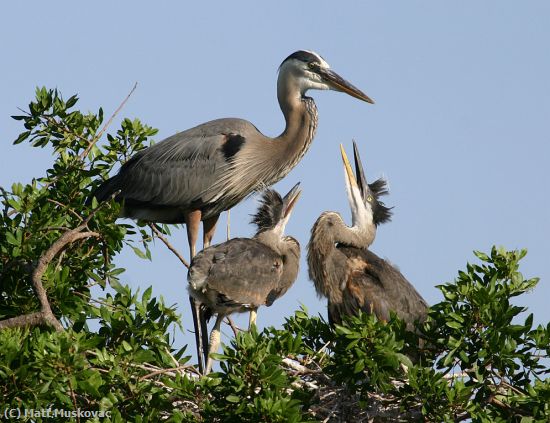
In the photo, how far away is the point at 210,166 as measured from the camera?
962cm

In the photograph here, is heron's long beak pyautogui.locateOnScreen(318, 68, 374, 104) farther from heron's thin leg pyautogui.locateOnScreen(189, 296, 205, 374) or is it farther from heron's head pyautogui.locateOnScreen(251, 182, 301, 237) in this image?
heron's thin leg pyautogui.locateOnScreen(189, 296, 205, 374)

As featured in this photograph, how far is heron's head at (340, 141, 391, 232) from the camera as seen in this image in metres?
8.94

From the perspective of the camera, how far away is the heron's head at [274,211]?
350 inches

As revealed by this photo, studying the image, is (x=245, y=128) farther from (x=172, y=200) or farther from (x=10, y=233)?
(x=10, y=233)

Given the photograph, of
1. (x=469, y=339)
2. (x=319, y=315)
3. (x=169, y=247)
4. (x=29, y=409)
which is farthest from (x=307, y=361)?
(x=169, y=247)

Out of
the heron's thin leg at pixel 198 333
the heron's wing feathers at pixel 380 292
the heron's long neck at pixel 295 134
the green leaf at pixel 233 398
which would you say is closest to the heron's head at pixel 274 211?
the heron's wing feathers at pixel 380 292

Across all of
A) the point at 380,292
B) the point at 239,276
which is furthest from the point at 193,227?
the point at 380,292

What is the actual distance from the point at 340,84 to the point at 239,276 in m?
2.66

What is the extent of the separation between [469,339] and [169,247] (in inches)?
129

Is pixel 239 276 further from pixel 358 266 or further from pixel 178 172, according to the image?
pixel 178 172

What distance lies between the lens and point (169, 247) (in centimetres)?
900

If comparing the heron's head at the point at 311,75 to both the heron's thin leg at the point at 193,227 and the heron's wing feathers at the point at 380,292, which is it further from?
the heron's wing feathers at the point at 380,292

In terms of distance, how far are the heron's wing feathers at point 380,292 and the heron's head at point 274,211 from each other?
29.6 inches
